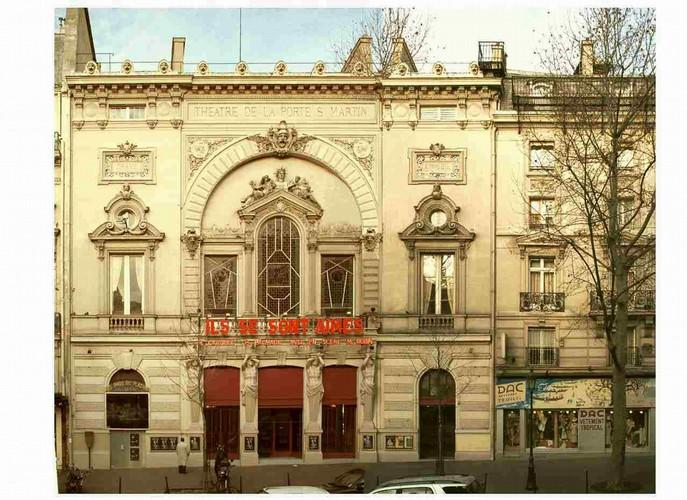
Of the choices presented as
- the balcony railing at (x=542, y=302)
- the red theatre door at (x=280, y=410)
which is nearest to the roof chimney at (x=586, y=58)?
the balcony railing at (x=542, y=302)

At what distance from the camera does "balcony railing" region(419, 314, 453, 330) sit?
13211mm

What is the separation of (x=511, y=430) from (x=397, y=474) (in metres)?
1.49

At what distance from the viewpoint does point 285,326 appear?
13.1m

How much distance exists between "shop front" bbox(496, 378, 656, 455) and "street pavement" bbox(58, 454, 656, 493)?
184 millimetres

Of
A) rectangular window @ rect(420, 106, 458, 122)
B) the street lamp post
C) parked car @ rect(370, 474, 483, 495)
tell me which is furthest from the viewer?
rectangular window @ rect(420, 106, 458, 122)

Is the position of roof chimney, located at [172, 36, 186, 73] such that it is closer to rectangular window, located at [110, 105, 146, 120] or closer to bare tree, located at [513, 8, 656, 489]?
rectangular window, located at [110, 105, 146, 120]

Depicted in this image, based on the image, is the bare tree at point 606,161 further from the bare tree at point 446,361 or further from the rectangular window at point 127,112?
the rectangular window at point 127,112

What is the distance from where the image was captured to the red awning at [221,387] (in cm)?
1314

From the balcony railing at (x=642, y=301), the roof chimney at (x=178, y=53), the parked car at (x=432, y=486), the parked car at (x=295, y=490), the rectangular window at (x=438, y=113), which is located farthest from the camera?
the rectangular window at (x=438, y=113)

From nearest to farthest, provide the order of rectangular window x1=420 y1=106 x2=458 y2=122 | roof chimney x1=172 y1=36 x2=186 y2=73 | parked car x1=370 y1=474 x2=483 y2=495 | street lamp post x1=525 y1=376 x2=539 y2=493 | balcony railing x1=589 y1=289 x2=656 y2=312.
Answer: parked car x1=370 y1=474 x2=483 y2=495, street lamp post x1=525 y1=376 x2=539 y2=493, roof chimney x1=172 y1=36 x2=186 y2=73, balcony railing x1=589 y1=289 x2=656 y2=312, rectangular window x1=420 y1=106 x2=458 y2=122

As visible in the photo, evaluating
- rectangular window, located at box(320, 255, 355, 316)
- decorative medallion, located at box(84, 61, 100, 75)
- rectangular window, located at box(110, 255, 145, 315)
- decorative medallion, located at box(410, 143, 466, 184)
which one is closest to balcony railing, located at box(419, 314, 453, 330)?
rectangular window, located at box(320, 255, 355, 316)


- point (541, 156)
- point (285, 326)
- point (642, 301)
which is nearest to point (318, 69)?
point (541, 156)

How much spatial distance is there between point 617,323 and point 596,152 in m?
2.00

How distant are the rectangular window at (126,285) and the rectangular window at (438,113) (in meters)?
3.78
